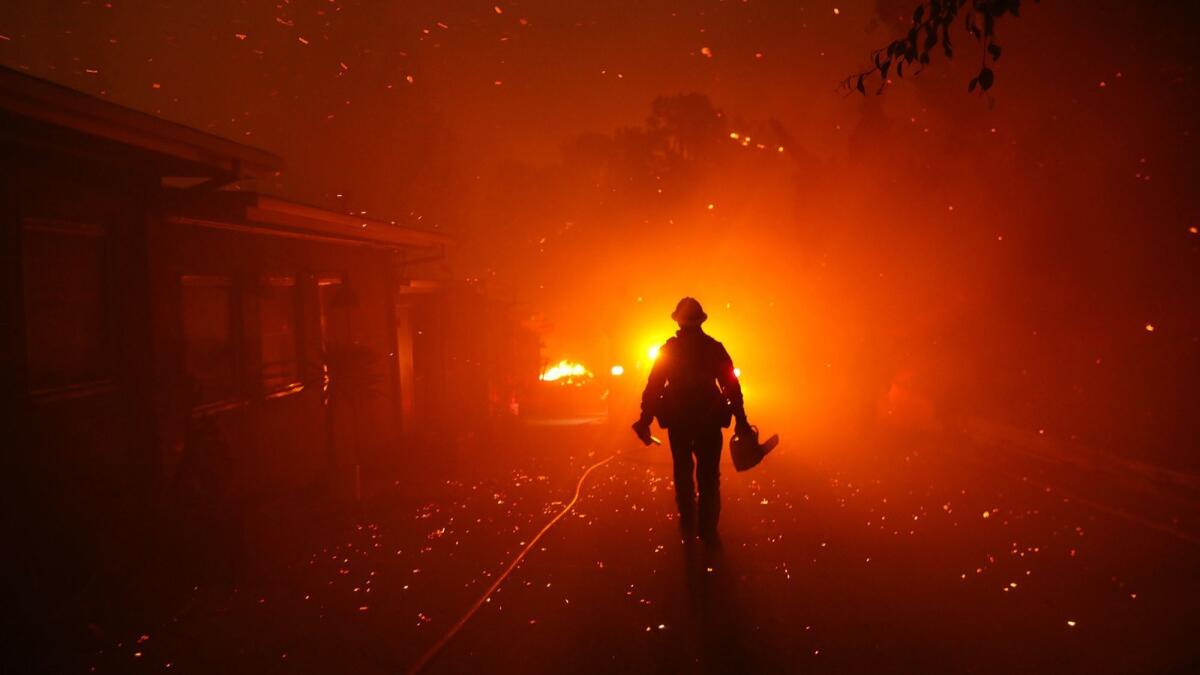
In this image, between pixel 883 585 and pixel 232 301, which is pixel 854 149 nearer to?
pixel 232 301

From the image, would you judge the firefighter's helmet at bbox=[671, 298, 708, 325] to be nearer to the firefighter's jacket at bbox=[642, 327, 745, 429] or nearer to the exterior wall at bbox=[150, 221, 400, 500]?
the firefighter's jacket at bbox=[642, 327, 745, 429]

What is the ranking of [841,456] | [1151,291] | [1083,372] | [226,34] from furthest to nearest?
[226,34]
[841,456]
[1083,372]
[1151,291]

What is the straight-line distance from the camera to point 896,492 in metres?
9.56

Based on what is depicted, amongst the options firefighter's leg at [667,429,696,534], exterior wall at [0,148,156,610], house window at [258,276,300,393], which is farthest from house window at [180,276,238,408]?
firefighter's leg at [667,429,696,534]

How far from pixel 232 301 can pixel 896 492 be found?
26.0 ft

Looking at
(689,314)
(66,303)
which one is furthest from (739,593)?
(66,303)

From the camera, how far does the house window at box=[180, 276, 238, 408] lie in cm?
A: 962

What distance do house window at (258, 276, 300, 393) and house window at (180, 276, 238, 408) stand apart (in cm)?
69

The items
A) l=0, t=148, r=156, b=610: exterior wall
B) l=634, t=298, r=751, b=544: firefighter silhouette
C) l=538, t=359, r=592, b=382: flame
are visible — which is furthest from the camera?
l=538, t=359, r=592, b=382: flame

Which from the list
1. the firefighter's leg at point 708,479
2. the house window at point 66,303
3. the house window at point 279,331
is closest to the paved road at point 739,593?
the firefighter's leg at point 708,479

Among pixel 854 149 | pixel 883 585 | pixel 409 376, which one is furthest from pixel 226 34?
pixel 883 585

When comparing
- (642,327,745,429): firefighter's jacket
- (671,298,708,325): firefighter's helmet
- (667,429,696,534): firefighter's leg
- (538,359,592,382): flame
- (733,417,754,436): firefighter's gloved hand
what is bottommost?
(538,359,592,382): flame

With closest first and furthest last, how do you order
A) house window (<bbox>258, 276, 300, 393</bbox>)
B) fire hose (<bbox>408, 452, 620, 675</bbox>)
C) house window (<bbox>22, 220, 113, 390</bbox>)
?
fire hose (<bbox>408, 452, 620, 675</bbox>)
house window (<bbox>22, 220, 113, 390</bbox>)
house window (<bbox>258, 276, 300, 393</bbox>)

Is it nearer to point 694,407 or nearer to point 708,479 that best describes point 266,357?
point 694,407
